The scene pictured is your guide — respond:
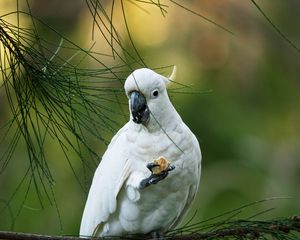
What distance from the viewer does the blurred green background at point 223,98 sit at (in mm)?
4578

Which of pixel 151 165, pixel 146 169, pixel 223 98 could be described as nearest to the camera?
pixel 151 165

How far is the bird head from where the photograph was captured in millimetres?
1757

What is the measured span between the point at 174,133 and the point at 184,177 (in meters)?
0.10

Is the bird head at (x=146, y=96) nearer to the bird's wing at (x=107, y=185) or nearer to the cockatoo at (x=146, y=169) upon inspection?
the cockatoo at (x=146, y=169)

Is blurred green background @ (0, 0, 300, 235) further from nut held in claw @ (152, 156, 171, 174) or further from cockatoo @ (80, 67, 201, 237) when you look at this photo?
nut held in claw @ (152, 156, 171, 174)

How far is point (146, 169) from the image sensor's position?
5.99 feet

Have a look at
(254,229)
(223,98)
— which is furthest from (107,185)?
(223,98)

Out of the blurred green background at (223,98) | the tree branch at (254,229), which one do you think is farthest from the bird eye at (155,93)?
the blurred green background at (223,98)

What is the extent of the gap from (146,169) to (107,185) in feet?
0.44

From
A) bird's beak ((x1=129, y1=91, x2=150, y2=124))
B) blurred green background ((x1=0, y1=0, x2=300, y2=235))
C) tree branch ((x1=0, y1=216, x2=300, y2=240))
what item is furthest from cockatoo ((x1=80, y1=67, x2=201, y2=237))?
blurred green background ((x1=0, y1=0, x2=300, y2=235))

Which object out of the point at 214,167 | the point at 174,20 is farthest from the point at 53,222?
the point at 174,20

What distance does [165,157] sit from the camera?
1.83 meters

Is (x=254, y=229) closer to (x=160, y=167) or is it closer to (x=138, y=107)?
(x=160, y=167)

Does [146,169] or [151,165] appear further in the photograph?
[146,169]
